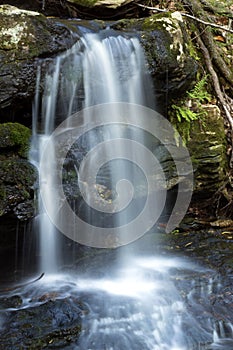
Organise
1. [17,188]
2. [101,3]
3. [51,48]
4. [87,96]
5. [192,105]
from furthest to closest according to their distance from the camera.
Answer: [101,3], [192,105], [87,96], [51,48], [17,188]

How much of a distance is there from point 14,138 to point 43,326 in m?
2.07

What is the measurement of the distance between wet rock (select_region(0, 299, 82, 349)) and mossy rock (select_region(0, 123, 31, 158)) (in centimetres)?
174

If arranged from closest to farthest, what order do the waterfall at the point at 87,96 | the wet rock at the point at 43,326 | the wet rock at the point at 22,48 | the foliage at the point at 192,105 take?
the wet rock at the point at 43,326 → the wet rock at the point at 22,48 → the waterfall at the point at 87,96 → the foliage at the point at 192,105

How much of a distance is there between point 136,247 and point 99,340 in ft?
7.71

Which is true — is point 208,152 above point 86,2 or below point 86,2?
below

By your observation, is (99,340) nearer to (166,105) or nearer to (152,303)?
(152,303)

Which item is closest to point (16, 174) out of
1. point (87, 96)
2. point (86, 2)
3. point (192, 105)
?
point (87, 96)

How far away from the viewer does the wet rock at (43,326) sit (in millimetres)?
2727

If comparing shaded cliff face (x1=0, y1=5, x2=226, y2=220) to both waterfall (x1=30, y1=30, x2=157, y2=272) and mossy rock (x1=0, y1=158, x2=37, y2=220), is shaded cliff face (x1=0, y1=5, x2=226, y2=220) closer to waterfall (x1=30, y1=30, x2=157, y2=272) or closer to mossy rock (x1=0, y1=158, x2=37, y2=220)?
mossy rock (x1=0, y1=158, x2=37, y2=220)

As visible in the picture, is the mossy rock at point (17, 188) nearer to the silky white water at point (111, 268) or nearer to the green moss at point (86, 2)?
the silky white water at point (111, 268)

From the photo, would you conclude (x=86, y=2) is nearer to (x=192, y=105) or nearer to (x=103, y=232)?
(x=192, y=105)

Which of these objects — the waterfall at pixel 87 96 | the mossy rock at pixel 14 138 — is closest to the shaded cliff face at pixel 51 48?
the waterfall at pixel 87 96

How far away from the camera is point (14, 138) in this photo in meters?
3.96

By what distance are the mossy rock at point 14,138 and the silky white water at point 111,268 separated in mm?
149
